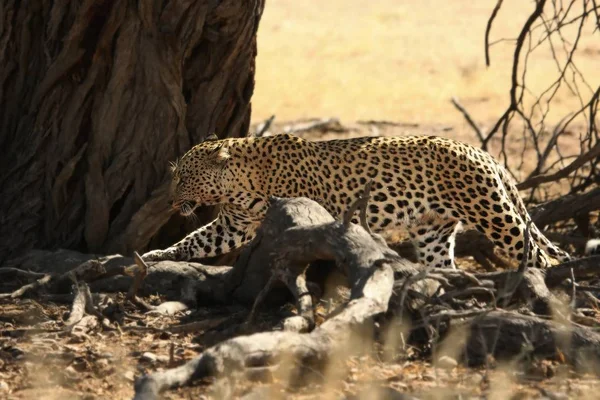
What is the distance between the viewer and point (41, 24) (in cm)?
800

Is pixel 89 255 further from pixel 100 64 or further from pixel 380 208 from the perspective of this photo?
pixel 380 208

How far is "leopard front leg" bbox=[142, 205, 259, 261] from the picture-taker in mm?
8125

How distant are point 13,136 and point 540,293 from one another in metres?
4.04

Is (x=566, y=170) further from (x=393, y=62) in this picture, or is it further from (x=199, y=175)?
(x=393, y=62)

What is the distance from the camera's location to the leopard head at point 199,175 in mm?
8250

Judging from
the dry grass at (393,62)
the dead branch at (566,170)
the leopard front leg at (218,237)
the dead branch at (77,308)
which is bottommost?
the dead branch at (77,308)

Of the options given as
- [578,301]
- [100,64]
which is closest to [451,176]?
[578,301]

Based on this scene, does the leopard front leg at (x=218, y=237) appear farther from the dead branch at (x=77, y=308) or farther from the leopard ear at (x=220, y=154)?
the dead branch at (x=77, y=308)

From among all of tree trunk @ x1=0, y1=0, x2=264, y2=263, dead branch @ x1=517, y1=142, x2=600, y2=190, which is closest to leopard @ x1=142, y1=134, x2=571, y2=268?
tree trunk @ x1=0, y1=0, x2=264, y2=263

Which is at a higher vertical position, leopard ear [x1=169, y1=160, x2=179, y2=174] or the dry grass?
the dry grass

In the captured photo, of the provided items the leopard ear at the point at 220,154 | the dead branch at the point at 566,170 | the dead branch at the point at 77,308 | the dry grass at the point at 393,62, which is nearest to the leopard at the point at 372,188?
Answer: the leopard ear at the point at 220,154

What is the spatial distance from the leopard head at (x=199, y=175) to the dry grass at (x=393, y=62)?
928 centimetres

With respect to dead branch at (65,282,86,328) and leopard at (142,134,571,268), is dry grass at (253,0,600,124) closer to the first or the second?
leopard at (142,134,571,268)

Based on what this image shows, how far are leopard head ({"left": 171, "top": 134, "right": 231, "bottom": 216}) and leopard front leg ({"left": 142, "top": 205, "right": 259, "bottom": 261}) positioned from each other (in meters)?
0.17
